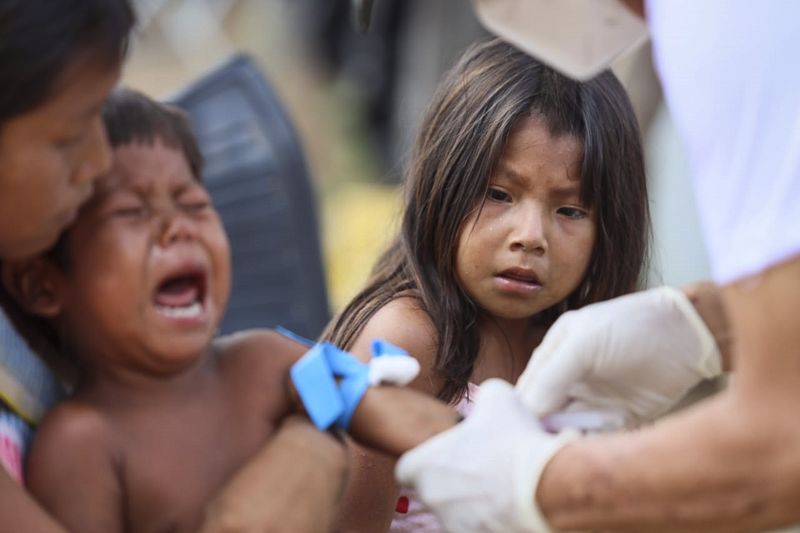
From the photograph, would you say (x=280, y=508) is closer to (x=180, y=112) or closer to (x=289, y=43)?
(x=180, y=112)

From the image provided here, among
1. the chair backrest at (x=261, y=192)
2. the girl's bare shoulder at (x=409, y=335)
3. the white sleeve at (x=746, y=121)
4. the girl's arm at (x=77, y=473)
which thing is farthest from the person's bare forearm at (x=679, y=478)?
the chair backrest at (x=261, y=192)

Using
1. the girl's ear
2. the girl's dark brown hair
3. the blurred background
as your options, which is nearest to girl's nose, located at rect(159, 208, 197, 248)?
the girl's ear

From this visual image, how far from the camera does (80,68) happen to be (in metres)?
1.45

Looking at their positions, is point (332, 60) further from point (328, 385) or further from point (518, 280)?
point (328, 385)

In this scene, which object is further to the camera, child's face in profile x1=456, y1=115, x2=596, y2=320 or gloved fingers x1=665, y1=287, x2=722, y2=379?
child's face in profile x1=456, y1=115, x2=596, y2=320

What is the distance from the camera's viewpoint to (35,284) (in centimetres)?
163

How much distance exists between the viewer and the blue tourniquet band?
5.53 ft

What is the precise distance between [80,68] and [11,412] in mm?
443

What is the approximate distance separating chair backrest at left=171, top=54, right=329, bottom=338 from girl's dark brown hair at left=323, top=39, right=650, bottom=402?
619 millimetres

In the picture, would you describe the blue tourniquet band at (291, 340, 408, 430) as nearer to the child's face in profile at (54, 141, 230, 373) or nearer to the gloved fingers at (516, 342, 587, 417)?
the child's face in profile at (54, 141, 230, 373)

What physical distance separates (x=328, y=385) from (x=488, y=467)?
0.23 m

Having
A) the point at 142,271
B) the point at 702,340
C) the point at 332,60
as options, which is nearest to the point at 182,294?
the point at 142,271

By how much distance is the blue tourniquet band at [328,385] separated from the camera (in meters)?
1.68

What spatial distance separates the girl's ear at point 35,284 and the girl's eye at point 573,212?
36.0 inches
